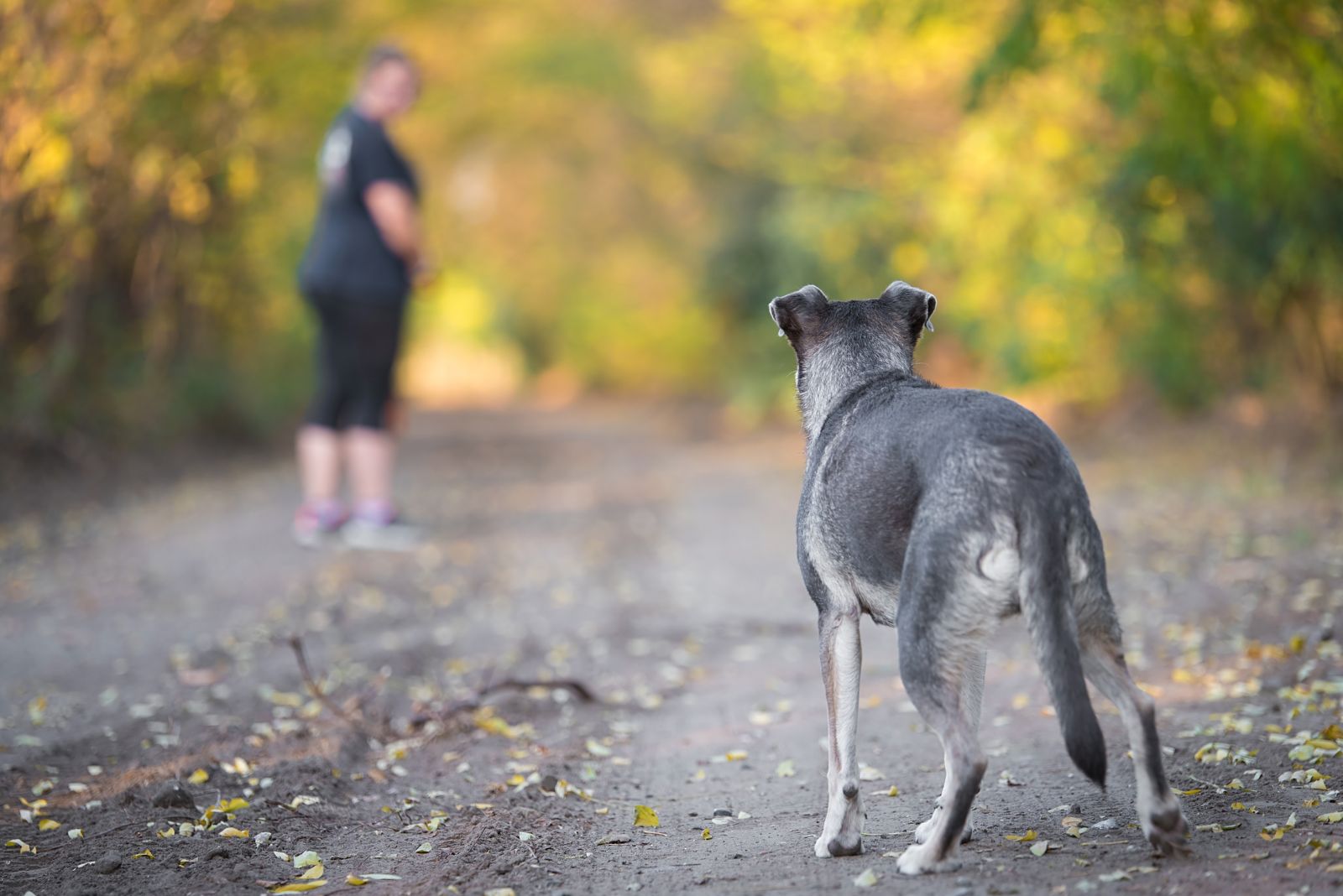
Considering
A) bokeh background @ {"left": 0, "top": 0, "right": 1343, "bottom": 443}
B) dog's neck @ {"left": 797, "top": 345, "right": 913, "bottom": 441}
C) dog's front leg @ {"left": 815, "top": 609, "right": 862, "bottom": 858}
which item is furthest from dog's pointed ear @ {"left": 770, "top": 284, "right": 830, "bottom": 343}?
bokeh background @ {"left": 0, "top": 0, "right": 1343, "bottom": 443}

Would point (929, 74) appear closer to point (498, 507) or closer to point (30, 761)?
point (498, 507)

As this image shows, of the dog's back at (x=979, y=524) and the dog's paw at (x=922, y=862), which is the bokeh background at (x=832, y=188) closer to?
the dog's back at (x=979, y=524)

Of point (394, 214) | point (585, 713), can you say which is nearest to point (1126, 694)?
point (585, 713)

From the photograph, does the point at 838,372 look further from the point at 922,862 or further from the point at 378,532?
the point at 378,532

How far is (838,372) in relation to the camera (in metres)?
4.25

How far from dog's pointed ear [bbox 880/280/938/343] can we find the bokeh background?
5115mm

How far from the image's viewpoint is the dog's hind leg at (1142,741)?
3.37 metres

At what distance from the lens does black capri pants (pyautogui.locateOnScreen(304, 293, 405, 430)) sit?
32.6 feet

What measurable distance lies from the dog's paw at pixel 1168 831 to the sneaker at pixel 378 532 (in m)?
7.20

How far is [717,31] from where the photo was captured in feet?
72.8

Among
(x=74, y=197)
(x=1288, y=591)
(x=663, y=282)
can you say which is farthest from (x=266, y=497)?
(x=663, y=282)

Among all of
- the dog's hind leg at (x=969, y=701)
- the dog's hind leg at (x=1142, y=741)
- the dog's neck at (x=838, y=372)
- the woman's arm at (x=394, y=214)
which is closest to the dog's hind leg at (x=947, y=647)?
the dog's hind leg at (x=969, y=701)

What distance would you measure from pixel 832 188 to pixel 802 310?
14.8 m

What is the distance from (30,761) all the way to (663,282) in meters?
26.7
